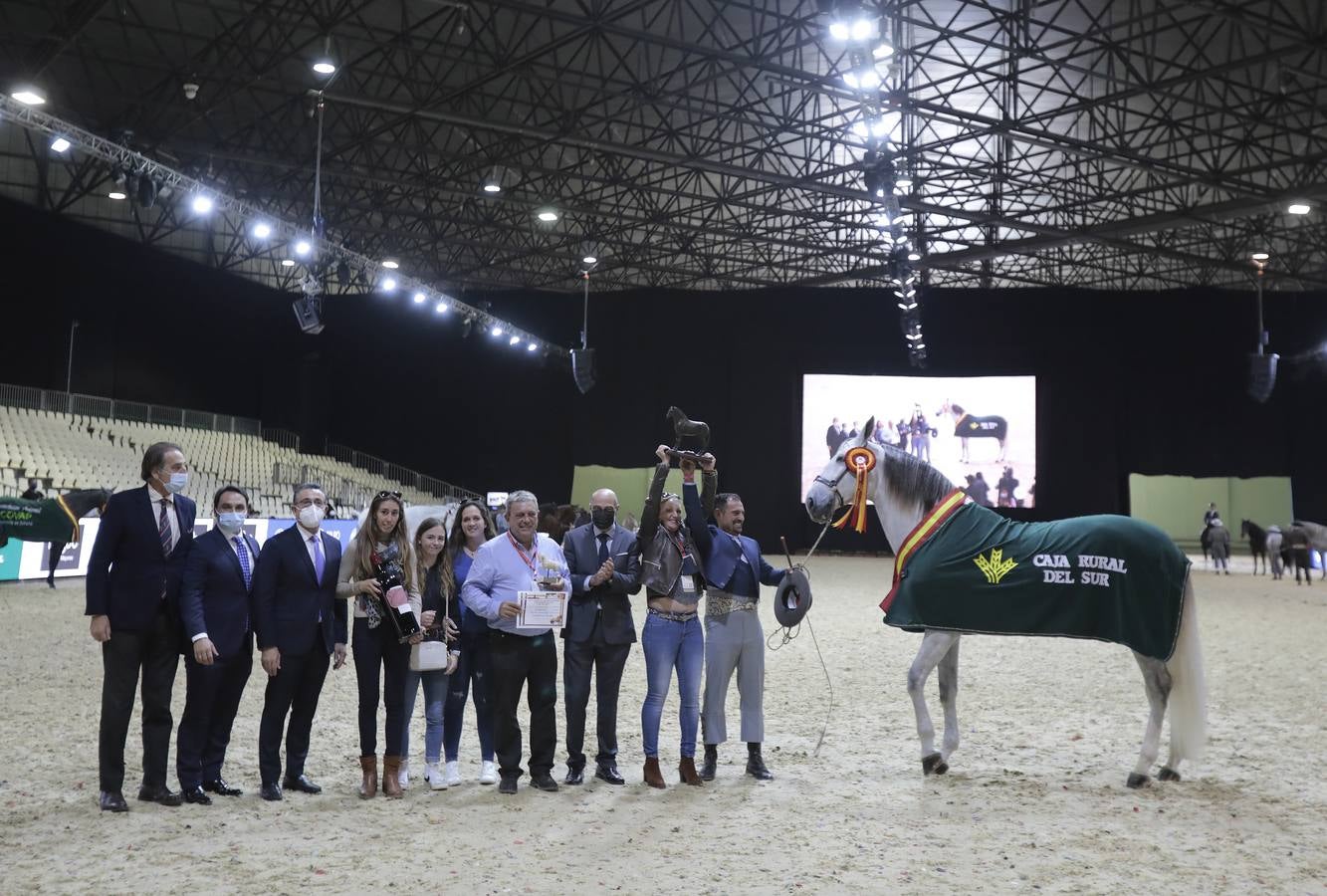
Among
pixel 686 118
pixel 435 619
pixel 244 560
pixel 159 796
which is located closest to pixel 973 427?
pixel 686 118

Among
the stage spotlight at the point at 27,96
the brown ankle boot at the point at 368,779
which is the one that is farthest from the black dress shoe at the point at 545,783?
the stage spotlight at the point at 27,96

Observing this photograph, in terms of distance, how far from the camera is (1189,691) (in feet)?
17.9

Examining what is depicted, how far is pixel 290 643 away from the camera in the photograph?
4.84 m

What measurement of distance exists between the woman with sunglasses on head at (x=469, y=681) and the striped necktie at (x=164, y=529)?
4.19 feet

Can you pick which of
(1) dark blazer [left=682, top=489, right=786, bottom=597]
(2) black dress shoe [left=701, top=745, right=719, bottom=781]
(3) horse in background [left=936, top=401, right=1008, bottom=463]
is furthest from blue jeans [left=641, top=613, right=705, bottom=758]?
(3) horse in background [left=936, top=401, right=1008, bottom=463]

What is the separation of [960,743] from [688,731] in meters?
2.02

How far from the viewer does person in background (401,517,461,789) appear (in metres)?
5.21

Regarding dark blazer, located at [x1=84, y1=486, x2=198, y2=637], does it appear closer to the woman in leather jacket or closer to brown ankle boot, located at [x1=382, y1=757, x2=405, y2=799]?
brown ankle boot, located at [x1=382, y1=757, x2=405, y2=799]

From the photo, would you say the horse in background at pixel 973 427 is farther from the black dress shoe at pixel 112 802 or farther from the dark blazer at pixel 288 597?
the black dress shoe at pixel 112 802

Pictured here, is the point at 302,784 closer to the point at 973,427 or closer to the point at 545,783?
the point at 545,783

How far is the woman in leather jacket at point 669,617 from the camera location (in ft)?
17.4

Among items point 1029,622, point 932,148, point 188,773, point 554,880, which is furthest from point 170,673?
point 932,148

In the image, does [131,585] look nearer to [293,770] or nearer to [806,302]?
[293,770]

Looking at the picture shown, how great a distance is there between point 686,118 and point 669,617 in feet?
54.3
